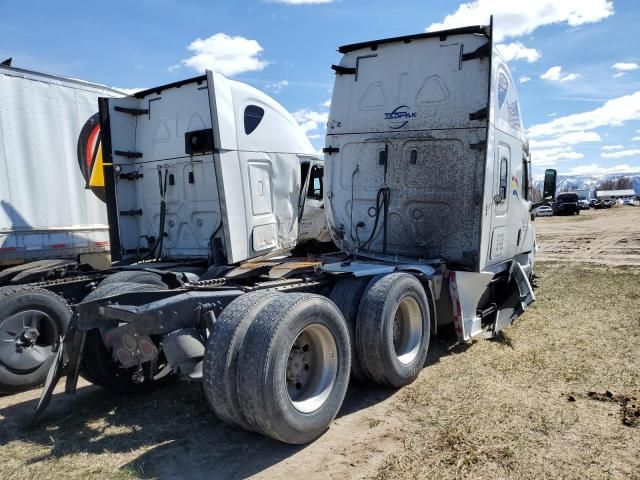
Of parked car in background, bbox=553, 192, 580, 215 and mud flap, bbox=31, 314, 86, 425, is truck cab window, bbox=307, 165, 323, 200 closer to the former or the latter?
mud flap, bbox=31, 314, 86, 425

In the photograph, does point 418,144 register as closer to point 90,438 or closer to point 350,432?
point 350,432

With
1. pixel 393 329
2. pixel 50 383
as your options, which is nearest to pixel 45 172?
pixel 50 383

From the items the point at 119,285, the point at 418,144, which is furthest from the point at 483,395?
the point at 119,285

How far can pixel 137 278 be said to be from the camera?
5.79m

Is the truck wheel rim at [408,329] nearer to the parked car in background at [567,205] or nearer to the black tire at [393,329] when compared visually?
the black tire at [393,329]

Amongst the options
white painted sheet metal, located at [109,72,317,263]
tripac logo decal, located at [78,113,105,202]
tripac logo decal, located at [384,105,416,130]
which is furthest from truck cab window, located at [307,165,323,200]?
tripac logo decal, located at [78,113,105,202]

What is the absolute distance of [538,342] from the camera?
21.3 ft

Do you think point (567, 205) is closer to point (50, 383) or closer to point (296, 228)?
point (296, 228)

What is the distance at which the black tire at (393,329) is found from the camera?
4734mm

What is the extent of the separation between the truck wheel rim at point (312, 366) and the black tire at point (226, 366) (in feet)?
1.61

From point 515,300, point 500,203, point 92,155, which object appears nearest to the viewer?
point 500,203

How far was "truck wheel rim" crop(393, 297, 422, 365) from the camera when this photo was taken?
17.2 ft

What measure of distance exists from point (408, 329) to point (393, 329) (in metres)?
0.37

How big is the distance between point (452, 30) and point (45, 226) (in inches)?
226
